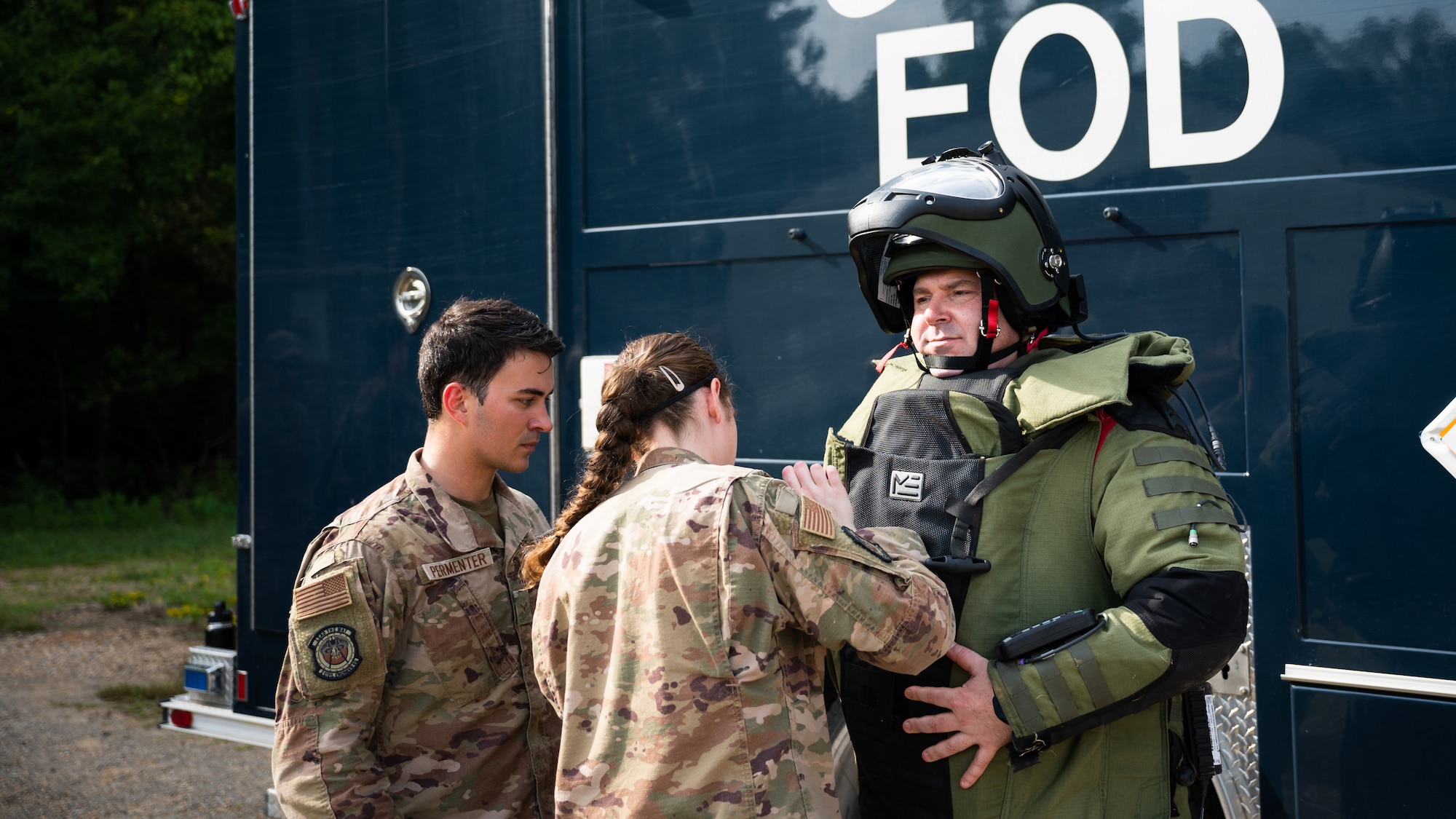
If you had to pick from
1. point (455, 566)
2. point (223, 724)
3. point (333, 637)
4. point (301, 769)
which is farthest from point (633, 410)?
point (223, 724)

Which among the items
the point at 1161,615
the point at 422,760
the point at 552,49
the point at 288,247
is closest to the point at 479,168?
the point at 552,49

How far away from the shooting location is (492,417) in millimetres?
2332

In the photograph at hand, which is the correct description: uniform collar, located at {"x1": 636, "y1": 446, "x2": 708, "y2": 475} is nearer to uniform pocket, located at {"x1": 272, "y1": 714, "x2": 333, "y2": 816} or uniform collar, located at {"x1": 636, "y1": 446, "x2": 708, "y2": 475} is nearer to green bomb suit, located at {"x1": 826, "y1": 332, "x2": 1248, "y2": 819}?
green bomb suit, located at {"x1": 826, "y1": 332, "x2": 1248, "y2": 819}

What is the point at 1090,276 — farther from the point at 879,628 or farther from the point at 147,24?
the point at 147,24

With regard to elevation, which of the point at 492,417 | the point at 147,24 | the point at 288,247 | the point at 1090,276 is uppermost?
the point at 147,24

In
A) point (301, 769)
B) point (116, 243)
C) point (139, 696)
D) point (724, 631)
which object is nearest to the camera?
point (724, 631)

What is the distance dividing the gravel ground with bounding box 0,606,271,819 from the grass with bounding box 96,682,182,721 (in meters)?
0.07

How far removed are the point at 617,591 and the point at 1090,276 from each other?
157 cm

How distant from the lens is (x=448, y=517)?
2309mm

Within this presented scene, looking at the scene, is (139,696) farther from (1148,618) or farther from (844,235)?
(1148,618)

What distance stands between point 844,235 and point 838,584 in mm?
1546

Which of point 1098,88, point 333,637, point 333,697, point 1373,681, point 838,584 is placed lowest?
point 1373,681

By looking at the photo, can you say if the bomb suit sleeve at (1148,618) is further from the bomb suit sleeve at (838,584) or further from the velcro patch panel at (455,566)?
the velcro patch panel at (455,566)

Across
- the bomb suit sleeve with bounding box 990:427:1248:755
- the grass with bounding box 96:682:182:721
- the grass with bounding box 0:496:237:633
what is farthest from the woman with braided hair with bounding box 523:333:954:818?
the grass with bounding box 0:496:237:633
